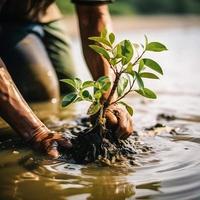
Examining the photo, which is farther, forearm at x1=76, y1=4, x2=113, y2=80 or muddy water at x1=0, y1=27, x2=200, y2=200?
forearm at x1=76, y1=4, x2=113, y2=80

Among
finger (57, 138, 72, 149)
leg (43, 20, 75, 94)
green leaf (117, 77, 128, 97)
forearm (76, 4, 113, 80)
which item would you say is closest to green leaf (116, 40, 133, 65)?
green leaf (117, 77, 128, 97)

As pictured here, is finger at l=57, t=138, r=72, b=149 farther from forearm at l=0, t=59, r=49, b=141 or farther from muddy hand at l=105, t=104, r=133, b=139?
muddy hand at l=105, t=104, r=133, b=139

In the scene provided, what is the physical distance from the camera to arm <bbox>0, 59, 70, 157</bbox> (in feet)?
7.64

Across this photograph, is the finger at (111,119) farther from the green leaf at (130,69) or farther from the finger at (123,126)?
the green leaf at (130,69)

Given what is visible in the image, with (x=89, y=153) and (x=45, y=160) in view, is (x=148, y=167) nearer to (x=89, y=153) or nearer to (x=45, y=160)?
(x=89, y=153)

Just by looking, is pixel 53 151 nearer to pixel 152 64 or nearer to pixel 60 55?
pixel 152 64

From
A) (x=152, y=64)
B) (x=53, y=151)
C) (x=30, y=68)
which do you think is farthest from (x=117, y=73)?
(x=30, y=68)

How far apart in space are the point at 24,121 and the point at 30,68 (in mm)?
1581

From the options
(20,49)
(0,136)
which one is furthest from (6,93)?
(20,49)

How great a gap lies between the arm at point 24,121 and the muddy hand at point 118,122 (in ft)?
0.80

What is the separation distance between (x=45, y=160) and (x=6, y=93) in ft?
1.27

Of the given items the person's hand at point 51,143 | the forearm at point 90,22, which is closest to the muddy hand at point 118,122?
the person's hand at point 51,143

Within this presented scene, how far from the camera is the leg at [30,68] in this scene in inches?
151

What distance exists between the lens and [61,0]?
22.2 meters
